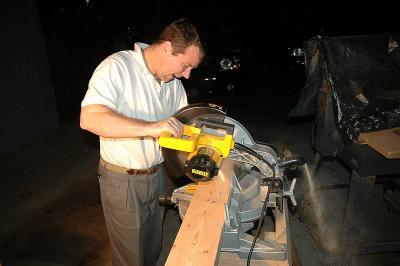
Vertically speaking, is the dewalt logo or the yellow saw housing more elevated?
the yellow saw housing

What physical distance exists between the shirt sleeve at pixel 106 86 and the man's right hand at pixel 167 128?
0.33 meters

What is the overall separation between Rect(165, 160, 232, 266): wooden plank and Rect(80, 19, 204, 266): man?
14.9 inches

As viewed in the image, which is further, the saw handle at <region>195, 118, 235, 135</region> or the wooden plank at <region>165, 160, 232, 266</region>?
the saw handle at <region>195, 118, 235, 135</region>

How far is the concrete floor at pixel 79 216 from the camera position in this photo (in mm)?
3158

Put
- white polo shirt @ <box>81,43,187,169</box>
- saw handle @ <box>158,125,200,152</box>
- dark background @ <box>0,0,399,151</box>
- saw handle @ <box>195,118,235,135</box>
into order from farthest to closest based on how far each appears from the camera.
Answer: dark background @ <box>0,0,399,151</box>
white polo shirt @ <box>81,43,187,169</box>
saw handle @ <box>195,118,235,135</box>
saw handle @ <box>158,125,200,152</box>

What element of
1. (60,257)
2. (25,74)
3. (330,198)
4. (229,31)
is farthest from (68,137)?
(330,198)

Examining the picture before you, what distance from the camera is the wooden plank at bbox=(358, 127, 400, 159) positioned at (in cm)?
253

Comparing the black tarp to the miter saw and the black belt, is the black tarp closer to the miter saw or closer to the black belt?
the miter saw

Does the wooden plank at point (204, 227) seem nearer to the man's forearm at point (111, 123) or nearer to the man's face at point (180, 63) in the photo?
the man's forearm at point (111, 123)

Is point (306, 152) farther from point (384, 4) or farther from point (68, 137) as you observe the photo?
point (384, 4)

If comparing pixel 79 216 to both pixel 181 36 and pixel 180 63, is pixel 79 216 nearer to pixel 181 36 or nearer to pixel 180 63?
pixel 180 63

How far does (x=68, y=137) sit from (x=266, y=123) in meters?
3.56

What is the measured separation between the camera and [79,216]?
147 inches

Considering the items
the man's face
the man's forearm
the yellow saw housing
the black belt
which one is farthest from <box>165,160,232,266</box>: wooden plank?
the man's face
